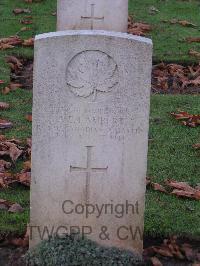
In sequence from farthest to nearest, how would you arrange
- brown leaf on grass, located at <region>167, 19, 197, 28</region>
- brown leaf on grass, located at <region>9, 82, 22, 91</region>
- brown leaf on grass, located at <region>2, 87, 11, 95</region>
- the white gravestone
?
brown leaf on grass, located at <region>167, 19, 197, 28</region> < brown leaf on grass, located at <region>9, 82, 22, 91</region> < brown leaf on grass, located at <region>2, 87, 11, 95</region> < the white gravestone

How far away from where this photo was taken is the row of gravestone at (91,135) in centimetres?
443

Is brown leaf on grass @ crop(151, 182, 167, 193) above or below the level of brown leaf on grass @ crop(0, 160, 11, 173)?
below

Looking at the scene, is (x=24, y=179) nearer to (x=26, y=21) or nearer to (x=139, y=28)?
(x=139, y=28)

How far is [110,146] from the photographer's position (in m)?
4.57

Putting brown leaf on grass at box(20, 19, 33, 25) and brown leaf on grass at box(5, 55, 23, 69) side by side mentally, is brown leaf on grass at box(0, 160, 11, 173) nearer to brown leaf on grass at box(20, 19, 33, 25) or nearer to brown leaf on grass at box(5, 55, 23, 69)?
brown leaf on grass at box(5, 55, 23, 69)

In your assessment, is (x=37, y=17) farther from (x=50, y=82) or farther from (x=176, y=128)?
(x=50, y=82)

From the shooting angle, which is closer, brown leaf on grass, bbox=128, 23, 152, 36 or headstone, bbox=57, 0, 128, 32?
headstone, bbox=57, 0, 128, 32

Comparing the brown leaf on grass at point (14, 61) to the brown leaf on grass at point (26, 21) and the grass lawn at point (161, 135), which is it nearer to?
the grass lawn at point (161, 135)

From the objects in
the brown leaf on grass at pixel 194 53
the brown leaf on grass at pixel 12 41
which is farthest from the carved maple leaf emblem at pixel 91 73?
the brown leaf on grass at pixel 12 41

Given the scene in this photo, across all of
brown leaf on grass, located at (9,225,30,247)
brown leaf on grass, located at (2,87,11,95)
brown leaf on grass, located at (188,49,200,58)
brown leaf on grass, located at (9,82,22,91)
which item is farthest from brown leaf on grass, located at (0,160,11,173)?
brown leaf on grass, located at (188,49,200,58)

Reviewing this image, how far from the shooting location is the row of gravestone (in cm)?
443

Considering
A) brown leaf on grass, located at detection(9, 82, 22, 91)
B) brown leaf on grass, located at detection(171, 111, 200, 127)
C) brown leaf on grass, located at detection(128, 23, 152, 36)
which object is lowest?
brown leaf on grass, located at detection(171, 111, 200, 127)

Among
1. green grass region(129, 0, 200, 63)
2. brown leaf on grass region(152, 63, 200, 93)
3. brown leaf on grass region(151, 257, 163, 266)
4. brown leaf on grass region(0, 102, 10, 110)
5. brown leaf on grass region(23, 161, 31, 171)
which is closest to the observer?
brown leaf on grass region(151, 257, 163, 266)

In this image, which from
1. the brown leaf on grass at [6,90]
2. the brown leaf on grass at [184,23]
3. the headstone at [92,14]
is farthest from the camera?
the brown leaf on grass at [184,23]
